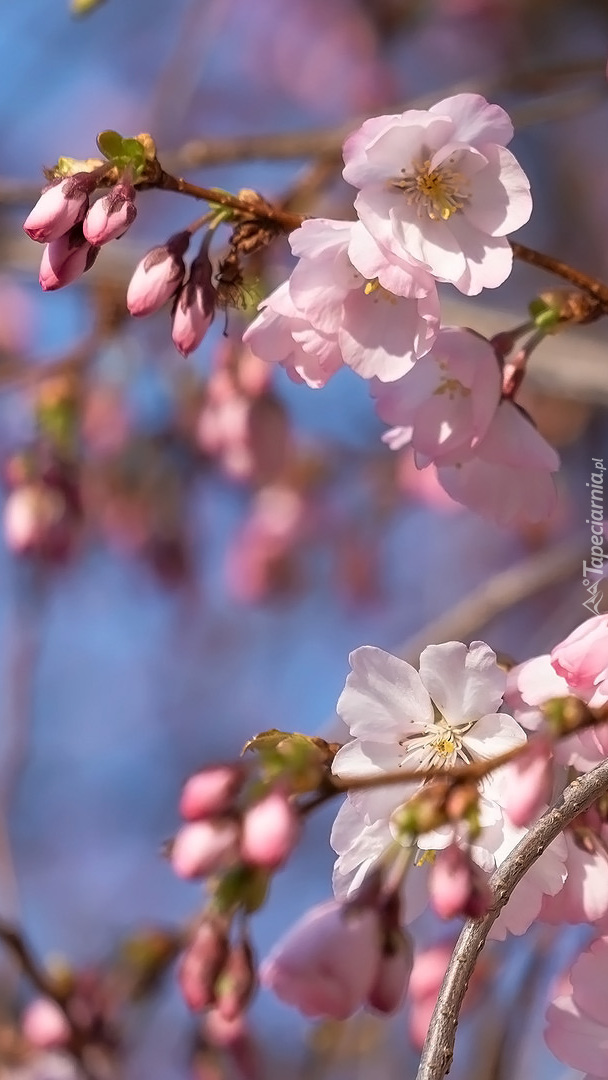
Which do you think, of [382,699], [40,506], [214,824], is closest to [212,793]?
[214,824]

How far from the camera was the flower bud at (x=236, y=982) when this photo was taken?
0.67 meters

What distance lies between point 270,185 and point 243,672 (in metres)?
1.05

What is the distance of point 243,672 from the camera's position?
2.17 metres

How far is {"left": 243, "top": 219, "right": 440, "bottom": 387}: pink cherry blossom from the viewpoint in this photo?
2.02 feet

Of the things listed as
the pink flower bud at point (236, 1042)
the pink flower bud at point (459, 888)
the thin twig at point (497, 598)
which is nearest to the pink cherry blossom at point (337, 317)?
the pink flower bud at point (459, 888)

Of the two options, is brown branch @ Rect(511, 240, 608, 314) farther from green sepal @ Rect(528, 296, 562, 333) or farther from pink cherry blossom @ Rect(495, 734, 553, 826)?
pink cherry blossom @ Rect(495, 734, 553, 826)

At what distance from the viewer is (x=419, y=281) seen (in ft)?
1.97

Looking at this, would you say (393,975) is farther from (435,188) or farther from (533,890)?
(435,188)

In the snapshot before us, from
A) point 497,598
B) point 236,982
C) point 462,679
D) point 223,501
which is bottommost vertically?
point 223,501

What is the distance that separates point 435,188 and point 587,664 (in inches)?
12.2

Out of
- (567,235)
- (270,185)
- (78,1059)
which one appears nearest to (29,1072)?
(78,1059)

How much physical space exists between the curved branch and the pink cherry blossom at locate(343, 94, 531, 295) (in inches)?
11.7

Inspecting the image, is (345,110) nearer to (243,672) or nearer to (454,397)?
(243,672)

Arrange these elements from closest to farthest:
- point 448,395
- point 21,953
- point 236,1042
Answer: point 448,395 → point 21,953 → point 236,1042
